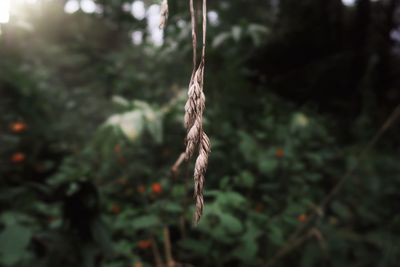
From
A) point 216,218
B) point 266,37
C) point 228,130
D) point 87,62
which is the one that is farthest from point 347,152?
point 87,62

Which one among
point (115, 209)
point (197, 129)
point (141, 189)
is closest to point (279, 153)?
point (141, 189)

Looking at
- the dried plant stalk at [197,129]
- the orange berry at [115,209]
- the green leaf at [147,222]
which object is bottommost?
the orange berry at [115,209]

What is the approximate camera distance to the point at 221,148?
9.19ft

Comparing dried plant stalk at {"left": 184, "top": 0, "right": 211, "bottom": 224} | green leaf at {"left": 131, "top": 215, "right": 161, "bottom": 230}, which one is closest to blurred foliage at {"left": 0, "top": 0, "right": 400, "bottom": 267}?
green leaf at {"left": 131, "top": 215, "right": 161, "bottom": 230}

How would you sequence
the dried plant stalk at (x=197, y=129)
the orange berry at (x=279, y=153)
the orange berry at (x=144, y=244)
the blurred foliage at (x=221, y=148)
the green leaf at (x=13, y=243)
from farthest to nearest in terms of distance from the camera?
the orange berry at (x=279, y=153)
the orange berry at (x=144, y=244)
the blurred foliage at (x=221, y=148)
the green leaf at (x=13, y=243)
the dried plant stalk at (x=197, y=129)

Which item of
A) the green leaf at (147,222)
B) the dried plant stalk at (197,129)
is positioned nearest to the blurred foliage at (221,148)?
the green leaf at (147,222)

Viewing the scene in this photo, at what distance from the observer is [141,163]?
293 cm

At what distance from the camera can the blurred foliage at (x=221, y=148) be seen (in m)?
2.07

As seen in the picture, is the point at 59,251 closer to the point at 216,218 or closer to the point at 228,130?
the point at 216,218

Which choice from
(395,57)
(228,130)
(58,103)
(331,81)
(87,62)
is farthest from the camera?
(87,62)

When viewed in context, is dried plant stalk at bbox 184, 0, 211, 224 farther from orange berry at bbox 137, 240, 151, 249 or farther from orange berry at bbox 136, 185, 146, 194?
orange berry at bbox 136, 185, 146, 194

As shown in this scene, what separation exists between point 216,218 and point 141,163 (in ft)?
3.54

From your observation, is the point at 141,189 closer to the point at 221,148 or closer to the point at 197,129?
the point at 221,148

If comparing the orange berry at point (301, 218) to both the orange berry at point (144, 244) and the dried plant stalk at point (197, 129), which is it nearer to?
the orange berry at point (144, 244)
